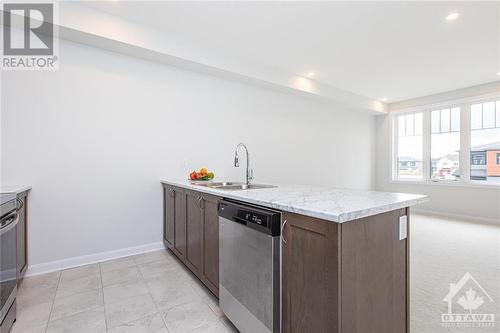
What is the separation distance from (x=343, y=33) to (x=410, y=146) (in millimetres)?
4183

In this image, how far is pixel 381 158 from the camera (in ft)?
20.9

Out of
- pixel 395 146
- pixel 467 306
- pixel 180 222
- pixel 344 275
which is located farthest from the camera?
pixel 395 146

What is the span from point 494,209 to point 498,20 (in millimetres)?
3553

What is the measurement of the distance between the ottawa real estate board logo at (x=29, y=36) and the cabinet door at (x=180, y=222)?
1.96 meters

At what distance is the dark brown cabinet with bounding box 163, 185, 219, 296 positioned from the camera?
1922mm

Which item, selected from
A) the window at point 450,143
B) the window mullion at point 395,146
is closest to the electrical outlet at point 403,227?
the window at point 450,143

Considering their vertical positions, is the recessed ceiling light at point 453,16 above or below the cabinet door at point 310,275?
above

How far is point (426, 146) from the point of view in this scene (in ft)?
18.4

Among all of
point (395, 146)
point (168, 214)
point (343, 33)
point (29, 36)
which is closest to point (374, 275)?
point (168, 214)

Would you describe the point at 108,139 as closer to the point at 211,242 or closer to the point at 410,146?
the point at 211,242

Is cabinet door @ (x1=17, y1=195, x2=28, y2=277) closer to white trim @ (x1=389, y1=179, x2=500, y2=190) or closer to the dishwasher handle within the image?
the dishwasher handle

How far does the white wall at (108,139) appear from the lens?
8.26 ft

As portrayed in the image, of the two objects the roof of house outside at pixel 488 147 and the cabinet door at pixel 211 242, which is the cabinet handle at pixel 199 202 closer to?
the cabinet door at pixel 211 242

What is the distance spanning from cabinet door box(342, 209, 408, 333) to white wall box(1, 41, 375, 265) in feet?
8.93
